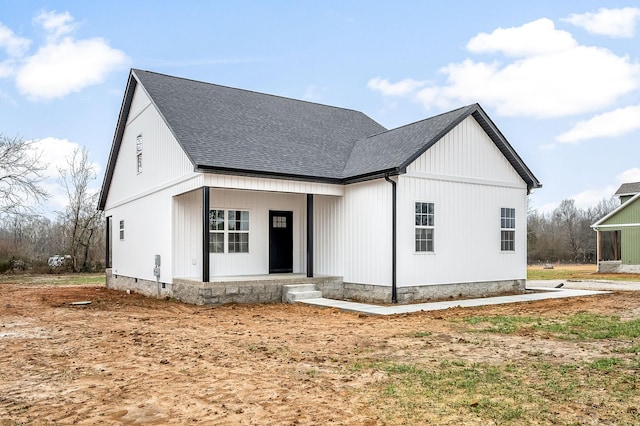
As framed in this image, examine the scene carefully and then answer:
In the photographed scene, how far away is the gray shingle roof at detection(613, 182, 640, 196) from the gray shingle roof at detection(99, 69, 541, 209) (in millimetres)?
21508

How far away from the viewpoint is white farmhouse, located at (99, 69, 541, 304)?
1355 centimetres

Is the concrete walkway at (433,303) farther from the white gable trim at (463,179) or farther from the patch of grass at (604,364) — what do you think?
the patch of grass at (604,364)

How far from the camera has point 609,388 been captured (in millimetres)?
5309

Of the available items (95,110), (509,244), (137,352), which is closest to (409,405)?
(137,352)

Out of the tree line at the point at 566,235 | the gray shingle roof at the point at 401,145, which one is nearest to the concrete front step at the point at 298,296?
the gray shingle roof at the point at 401,145

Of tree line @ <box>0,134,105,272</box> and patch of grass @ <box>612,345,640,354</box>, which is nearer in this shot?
patch of grass @ <box>612,345,640,354</box>

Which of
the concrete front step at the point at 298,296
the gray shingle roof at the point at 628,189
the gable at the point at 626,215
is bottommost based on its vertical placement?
the concrete front step at the point at 298,296

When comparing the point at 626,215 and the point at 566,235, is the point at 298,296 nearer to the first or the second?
the point at 626,215

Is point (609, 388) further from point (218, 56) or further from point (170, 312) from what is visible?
point (218, 56)

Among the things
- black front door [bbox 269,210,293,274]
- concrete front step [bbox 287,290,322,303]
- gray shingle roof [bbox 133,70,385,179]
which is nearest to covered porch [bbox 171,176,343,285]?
black front door [bbox 269,210,293,274]

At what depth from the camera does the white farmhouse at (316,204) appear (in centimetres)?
1355

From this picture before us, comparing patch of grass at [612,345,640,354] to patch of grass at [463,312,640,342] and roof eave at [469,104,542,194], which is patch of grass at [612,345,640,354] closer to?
patch of grass at [463,312,640,342]

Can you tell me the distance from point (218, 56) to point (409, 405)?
17238mm

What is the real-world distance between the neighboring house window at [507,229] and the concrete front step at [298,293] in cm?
611
